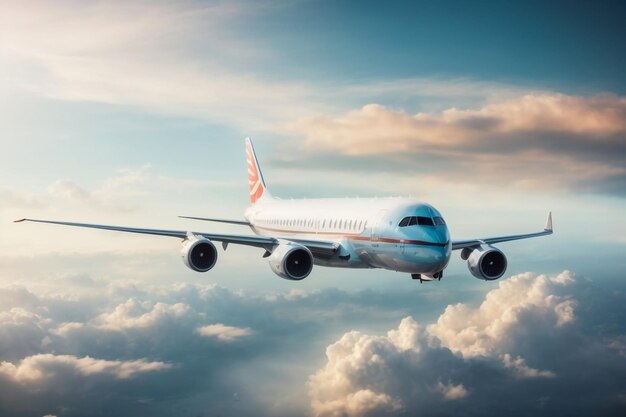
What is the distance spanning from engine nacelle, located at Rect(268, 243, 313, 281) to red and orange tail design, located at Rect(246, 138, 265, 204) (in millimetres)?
26970

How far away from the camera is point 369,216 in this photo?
33.4m

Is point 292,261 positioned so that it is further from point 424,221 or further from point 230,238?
point 424,221

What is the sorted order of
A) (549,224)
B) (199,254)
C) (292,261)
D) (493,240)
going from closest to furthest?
(292,261), (199,254), (493,240), (549,224)

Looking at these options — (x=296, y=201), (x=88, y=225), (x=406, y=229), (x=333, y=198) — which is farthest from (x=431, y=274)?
(x=296, y=201)

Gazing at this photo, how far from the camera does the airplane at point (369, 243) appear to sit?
97.7ft

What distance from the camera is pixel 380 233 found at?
31.8 m

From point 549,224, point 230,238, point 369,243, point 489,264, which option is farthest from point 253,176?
point 489,264

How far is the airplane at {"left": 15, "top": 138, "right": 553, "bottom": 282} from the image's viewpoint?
97.7ft

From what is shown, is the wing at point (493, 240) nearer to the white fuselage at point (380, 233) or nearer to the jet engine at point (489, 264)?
the jet engine at point (489, 264)

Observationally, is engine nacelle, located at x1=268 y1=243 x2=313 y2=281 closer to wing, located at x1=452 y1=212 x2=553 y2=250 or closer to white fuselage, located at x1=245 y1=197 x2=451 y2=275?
white fuselage, located at x1=245 y1=197 x2=451 y2=275

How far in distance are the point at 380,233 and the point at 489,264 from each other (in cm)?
632

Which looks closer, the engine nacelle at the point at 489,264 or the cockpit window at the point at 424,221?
the cockpit window at the point at 424,221

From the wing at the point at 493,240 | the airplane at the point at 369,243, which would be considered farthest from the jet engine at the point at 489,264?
the wing at the point at 493,240

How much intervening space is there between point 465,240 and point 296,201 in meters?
18.4
